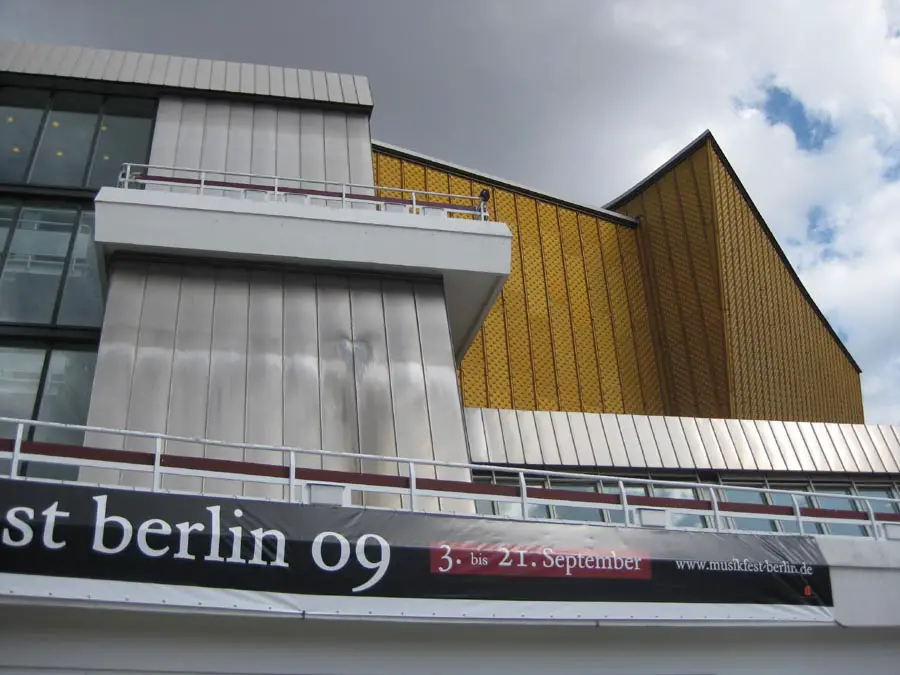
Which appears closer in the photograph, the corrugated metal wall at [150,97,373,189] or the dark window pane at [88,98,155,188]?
the corrugated metal wall at [150,97,373,189]

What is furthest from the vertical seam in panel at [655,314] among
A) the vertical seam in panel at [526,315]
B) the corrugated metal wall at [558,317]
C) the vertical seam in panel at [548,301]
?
the vertical seam in panel at [526,315]

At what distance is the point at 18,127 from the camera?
50.4 feet

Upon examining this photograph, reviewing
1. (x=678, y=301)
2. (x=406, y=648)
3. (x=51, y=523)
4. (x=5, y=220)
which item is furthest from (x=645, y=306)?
(x=51, y=523)

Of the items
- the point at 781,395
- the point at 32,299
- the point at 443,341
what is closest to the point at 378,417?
the point at 443,341

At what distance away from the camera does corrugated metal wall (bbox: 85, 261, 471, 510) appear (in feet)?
35.1

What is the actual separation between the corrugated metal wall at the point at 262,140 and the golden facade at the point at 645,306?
6.33 m

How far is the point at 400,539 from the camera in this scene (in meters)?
8.29

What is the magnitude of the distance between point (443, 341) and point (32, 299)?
6.59 metres

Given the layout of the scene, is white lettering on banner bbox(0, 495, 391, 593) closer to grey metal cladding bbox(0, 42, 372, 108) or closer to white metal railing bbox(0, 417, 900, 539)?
white metal railing bbox(0, 417, 900, 539)

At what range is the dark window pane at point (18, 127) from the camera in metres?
14.8

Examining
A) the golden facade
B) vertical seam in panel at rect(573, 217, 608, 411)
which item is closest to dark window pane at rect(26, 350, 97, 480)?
the golden facade

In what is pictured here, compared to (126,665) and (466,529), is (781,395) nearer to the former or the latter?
(466,529)

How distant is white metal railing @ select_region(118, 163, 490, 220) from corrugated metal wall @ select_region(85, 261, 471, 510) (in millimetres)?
1520

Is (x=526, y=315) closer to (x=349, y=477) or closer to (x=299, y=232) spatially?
(x=299, y=232)
